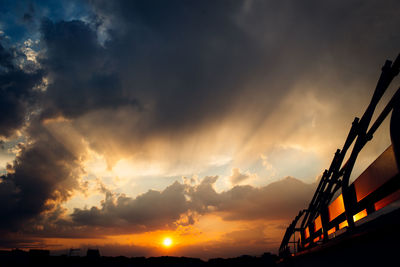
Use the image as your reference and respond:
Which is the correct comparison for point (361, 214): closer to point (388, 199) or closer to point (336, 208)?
point (336, 208)

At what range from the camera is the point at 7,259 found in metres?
40.1

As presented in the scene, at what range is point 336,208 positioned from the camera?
6980 mm

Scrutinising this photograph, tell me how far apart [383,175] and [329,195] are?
13.4 feet

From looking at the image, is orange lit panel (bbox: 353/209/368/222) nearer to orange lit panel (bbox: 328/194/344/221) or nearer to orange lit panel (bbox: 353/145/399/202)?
orange lit panel (bbox: 328/194/344/221)

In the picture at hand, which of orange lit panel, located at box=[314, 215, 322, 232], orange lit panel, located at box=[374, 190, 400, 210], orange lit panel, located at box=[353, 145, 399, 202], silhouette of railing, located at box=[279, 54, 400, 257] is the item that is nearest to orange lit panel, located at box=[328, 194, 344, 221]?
silhouette of railing, located at box=[279, 54, 400, 257]

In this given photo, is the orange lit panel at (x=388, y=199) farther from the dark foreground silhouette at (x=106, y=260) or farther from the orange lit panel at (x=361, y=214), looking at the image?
the dark foreground silhouette at (x=106, y=260)

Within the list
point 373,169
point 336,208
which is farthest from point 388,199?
point 336,208

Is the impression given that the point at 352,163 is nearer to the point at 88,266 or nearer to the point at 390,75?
the point at 390,75

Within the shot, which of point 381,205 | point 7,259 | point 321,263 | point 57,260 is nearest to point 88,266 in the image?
point 57,260

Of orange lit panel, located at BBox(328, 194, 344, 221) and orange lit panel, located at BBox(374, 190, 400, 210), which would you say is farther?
orange lit panel, located at BBox(328, 194, 344, 221)

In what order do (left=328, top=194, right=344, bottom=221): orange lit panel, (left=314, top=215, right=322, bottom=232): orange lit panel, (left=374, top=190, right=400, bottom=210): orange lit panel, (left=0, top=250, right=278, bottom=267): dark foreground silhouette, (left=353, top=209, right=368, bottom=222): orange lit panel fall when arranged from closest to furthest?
1. (left=374, top=190, right=400, bottom=210): orange lit panel
2. (left=353, top=209, right=368, bottom=222): orange lit panel
3. (left=328, top=194, right=344, bottom=221): orange lit panel
4. (left=314, top=215, right=322, bottom=232): orange lit panel
5. (left=0, top=250, right=278, bottom=267): dark foreground silhouette

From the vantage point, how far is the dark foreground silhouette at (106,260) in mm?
39906

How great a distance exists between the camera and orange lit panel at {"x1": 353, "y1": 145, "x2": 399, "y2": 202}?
3.41m

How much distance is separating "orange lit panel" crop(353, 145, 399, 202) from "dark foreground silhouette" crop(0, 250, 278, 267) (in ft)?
123
